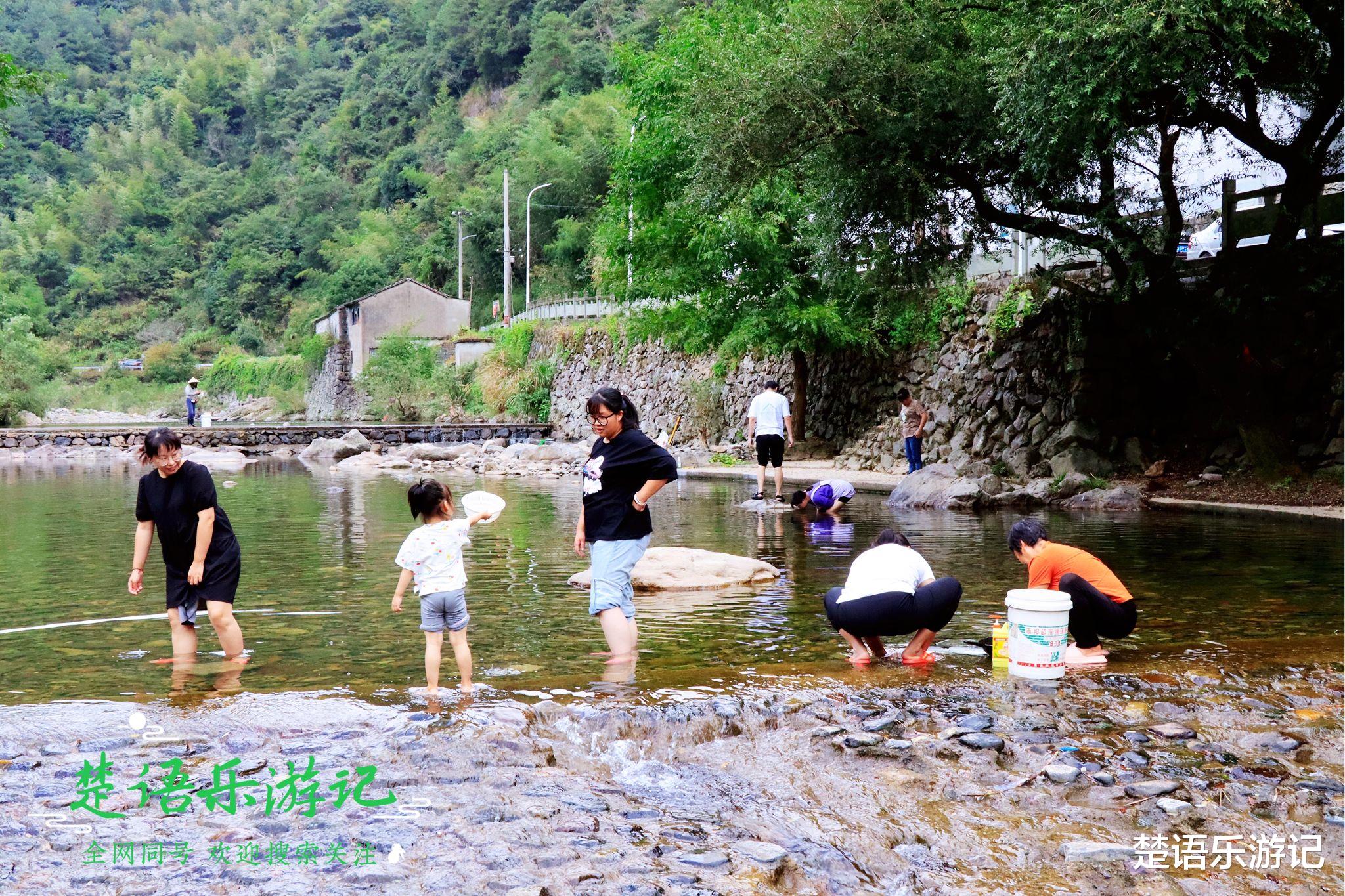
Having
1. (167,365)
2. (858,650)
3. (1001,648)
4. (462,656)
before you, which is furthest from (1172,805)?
(167,365)

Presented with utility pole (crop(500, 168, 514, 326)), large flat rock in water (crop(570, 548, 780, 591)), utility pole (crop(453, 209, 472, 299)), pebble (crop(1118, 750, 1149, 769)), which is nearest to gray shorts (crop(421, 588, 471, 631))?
pebble (crop(1118, 750, 1149, 769))

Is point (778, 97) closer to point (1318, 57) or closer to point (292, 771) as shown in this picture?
point (1318, 57)

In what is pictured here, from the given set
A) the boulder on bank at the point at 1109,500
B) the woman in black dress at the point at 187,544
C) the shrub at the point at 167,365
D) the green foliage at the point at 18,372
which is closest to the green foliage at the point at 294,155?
the shrub at the point at 167,365

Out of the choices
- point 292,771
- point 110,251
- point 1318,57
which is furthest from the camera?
point 110,251

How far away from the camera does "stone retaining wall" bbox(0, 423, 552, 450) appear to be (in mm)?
39750

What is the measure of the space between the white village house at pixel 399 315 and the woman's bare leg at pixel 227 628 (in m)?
60.0

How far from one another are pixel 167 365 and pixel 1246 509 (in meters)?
85.7

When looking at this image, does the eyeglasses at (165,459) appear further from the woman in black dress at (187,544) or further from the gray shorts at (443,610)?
the gray shorts at (443,610)

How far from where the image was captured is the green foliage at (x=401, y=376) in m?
56.1

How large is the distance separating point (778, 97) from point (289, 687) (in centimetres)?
1213

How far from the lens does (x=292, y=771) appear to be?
16.6 feet

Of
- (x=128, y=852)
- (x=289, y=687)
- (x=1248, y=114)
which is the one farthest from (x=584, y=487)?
(x=1248, y=114)

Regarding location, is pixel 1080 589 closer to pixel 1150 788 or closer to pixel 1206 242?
pixel 1150 788

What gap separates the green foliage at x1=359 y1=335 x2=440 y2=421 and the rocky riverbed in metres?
50.8
